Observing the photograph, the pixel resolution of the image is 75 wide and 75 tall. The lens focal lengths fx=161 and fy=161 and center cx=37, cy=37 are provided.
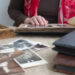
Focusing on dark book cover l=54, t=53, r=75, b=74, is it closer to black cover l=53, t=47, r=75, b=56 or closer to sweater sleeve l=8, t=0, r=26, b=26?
black cover l=53, t=47, r=75, b=56

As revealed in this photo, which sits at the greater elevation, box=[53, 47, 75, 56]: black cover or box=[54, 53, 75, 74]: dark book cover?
box=[53, 47, 75, 56]: black cover

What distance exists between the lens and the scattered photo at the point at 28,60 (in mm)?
474

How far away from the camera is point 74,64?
409 millimetres

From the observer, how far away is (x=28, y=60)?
1.62 ft

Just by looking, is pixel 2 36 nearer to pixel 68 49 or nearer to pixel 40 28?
pixel 40 28

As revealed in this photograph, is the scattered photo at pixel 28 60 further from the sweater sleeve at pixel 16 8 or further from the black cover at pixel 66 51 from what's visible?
the sweater sleeve at pixel 16 8

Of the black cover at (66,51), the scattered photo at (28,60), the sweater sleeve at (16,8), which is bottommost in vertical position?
the scattered photo at (28,60)

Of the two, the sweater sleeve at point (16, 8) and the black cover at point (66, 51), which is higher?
the sweater sleeve at point (16, 8)

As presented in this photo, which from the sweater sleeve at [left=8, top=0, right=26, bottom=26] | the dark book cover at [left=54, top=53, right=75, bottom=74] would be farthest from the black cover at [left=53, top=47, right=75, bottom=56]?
the sweater sleeve at [left=8, top=0, right=26, bottom=26]

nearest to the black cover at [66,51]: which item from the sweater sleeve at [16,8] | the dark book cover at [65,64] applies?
the dark book cover at [65,64]

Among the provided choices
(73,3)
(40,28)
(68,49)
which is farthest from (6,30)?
(73,3)

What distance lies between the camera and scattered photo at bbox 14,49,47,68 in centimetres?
47

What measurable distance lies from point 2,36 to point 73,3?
2.47 feet

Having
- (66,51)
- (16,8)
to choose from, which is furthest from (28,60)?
(16,8)
